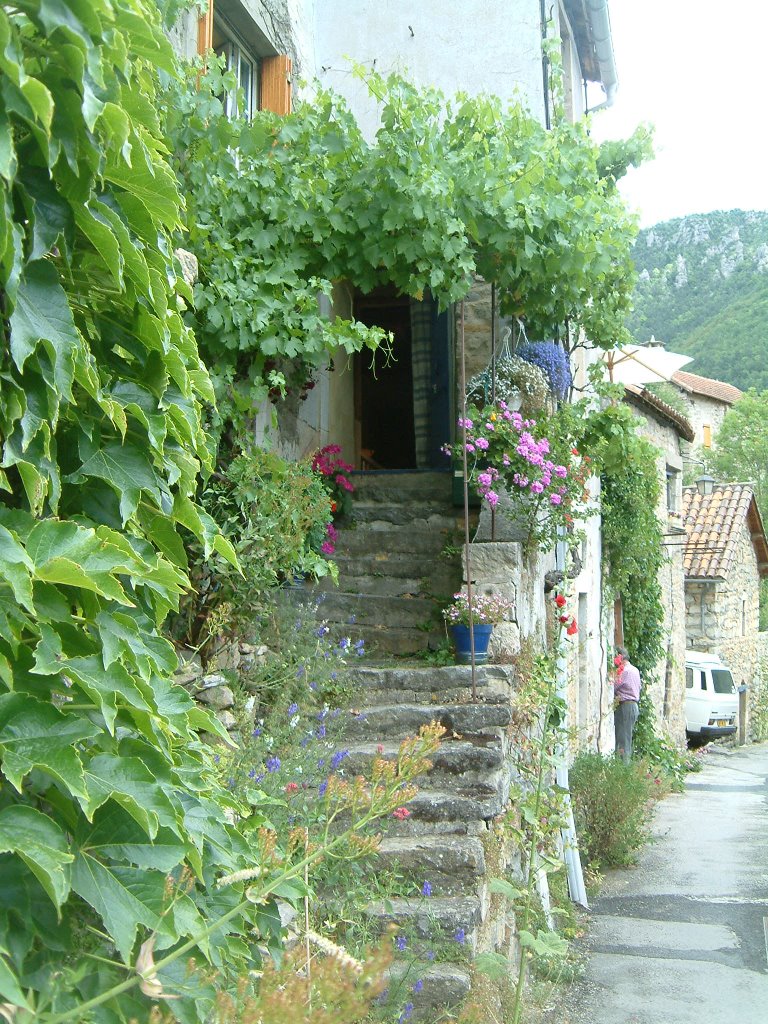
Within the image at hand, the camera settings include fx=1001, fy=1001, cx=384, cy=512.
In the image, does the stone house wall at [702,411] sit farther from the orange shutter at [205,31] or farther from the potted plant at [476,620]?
the orange shutter at [205,31]

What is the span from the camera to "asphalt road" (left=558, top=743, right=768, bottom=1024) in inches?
186

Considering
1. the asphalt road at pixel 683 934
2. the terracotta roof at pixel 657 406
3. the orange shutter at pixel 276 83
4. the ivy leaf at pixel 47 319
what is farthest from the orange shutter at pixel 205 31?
the terracotta roof at pixel 657 406

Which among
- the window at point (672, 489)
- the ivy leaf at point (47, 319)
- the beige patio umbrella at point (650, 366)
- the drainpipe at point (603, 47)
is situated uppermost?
the drainpipe at point (603, 47)

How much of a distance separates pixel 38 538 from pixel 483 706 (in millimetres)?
4047

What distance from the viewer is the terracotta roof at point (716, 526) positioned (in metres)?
19.8

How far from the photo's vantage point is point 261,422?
658 centimetres

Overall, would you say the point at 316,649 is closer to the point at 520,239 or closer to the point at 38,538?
the point at 520,239

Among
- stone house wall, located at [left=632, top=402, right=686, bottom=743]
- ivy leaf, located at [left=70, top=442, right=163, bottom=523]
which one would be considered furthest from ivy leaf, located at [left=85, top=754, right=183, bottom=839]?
stone house wall, located at [left=632, top=402, right=686, bottom=743]

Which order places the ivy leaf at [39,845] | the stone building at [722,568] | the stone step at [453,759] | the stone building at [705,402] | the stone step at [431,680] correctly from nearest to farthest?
the ivy leaf at [39,845] → the stone step at [453,759] → the stone step at [431,680] → the stone building at [722,568] → the stone building at [705,402]

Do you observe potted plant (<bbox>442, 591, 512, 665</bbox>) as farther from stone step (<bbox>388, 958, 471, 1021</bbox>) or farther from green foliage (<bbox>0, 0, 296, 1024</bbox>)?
green foliage (<bbox>0, 0, 296, 1024</bbox>)

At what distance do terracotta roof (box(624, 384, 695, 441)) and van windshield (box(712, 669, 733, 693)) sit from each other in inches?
236

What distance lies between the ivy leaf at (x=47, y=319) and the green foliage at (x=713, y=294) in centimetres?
4321

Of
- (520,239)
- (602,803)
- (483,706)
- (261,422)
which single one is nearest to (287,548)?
(483,706)

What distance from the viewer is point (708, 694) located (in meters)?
19.6
